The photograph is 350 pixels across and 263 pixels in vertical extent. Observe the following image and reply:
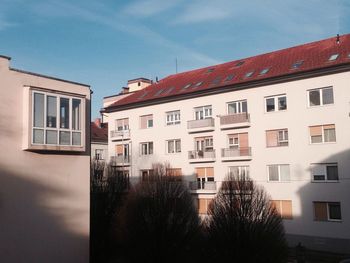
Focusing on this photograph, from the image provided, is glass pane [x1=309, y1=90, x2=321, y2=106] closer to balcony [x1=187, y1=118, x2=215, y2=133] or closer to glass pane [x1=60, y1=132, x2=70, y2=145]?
balcony [x1=187, y1=118, x2=215, y2=133]

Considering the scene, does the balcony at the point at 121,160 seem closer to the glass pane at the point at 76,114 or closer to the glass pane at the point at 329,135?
the glass pane at the point at 329,135

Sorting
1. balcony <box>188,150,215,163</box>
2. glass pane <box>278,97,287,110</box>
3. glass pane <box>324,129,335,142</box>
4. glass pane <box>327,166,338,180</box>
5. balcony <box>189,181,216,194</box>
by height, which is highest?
glass pane <box>278,97,287,110</box>

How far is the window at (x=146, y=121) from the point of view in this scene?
38531 mm

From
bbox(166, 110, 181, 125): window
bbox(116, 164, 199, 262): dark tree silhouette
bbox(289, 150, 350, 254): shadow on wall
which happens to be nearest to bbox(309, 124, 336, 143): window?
bbox(289, 150, 350, 254): shadow on wall

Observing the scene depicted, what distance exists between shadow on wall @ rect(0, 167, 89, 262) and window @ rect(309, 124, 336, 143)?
59.7ft

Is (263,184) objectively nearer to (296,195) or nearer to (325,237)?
(296,195)

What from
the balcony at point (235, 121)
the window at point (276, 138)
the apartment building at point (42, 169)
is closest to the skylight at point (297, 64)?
the window at point (276, 138)

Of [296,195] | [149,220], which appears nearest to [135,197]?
[149,220]

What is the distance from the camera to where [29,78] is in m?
15.6

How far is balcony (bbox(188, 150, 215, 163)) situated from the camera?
33.1 m

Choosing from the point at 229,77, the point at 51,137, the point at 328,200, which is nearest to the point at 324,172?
the point at 328,200

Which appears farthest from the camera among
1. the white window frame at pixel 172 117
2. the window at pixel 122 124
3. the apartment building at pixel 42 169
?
the window at pixel 122 124

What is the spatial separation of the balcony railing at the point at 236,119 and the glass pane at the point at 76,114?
17202 millimetres

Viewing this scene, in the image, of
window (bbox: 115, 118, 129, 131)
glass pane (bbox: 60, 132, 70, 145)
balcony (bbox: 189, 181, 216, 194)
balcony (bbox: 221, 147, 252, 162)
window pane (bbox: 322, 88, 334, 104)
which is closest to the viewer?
glass pane (bbox: 60, 132, 70, 145)
